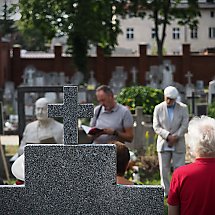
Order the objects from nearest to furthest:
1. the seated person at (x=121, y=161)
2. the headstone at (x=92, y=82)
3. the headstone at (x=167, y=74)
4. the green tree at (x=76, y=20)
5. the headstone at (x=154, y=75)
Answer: the seated person at (x=121, y=161), the green tree at (x=76, y=20), the headstone at (x=92, y=82), the headstone at (x=167, y=74), the headstone at (x=154, y=75)

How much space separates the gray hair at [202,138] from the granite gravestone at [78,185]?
1.12ft

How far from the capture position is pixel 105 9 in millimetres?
30172

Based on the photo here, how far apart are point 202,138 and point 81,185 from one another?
79 centimetres

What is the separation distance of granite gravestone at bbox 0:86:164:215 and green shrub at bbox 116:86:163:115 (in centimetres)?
1009

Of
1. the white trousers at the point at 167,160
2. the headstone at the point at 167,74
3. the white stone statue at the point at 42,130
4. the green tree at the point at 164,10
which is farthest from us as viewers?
the green tree at the point at 164,10

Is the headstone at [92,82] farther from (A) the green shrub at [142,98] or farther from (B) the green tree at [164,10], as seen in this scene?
(A) the green shrub at [142,98]

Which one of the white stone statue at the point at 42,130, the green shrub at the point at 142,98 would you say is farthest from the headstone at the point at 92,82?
the white stone statue at the point at 42,130

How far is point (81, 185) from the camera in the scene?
4062 mm

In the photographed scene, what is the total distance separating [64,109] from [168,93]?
14.4 feet

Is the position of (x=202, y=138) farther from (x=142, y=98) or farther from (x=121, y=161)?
(x=142, y=98)

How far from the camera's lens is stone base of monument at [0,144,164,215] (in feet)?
13.2

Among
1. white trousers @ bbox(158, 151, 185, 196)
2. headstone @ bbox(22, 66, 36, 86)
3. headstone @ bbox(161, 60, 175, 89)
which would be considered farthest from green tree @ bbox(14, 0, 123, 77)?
white trousers @ bbox(158, 151, 185, 196)

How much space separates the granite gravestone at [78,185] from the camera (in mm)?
4035

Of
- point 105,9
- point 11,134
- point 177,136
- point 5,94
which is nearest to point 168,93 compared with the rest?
point 177,136
